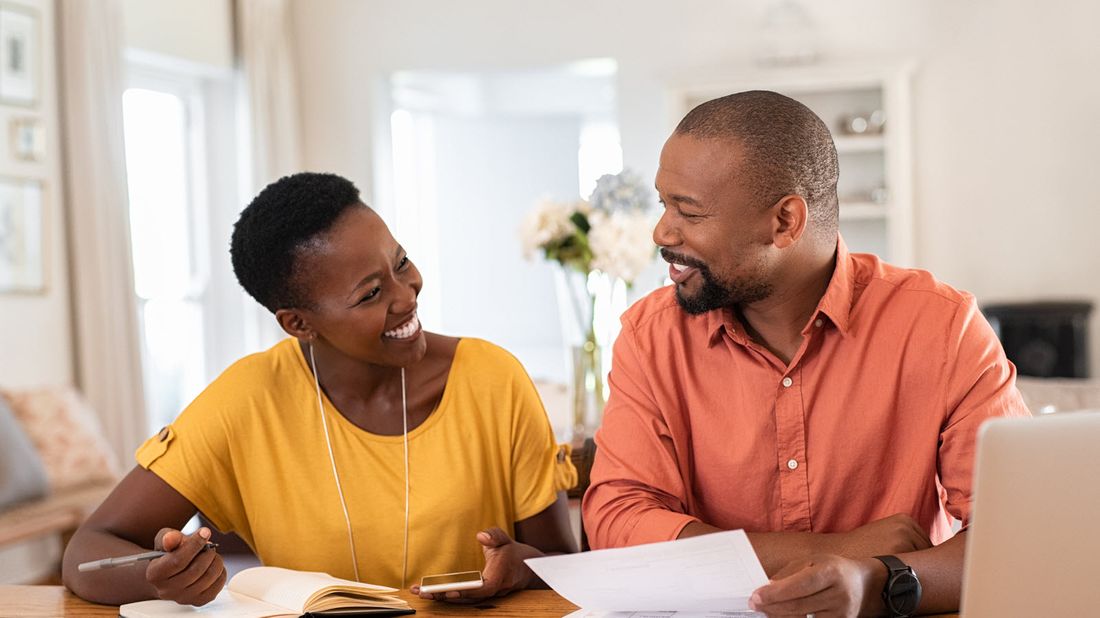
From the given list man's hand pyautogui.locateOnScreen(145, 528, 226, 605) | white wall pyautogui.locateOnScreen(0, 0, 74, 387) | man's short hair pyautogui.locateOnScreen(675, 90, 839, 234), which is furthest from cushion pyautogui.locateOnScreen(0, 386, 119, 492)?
man's short hair pyautogui.locateOnScreen(675, 90, 839, 234)

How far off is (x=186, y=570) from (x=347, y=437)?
0.42 metres

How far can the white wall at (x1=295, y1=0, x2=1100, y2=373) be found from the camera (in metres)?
6.12

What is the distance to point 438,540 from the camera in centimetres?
189

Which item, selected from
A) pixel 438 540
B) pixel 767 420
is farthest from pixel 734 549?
pixel 438 540

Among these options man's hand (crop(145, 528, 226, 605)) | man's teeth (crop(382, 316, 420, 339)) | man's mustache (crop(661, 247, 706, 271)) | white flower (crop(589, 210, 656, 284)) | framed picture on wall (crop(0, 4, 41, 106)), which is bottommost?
man's hand (crop(145, 528, 226, 605))

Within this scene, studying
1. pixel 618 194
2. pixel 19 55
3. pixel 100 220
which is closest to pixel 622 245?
pixel 618 194

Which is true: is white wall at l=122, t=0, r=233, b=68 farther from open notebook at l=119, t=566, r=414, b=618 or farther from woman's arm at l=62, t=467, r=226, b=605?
open notebook at l=119, t=566, r=414, b=618

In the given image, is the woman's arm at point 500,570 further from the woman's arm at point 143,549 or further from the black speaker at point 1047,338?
the black speaker at point 1047,338

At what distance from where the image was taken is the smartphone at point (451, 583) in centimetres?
157

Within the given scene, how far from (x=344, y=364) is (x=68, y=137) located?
3624 millimetres

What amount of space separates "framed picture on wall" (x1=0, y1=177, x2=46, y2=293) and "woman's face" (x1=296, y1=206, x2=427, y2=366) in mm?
3402

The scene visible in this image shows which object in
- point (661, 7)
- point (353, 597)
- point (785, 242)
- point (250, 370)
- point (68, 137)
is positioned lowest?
point (353, 597)

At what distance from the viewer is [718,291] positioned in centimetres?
172

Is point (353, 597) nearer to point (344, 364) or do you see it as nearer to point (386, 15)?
point (344, 364)
